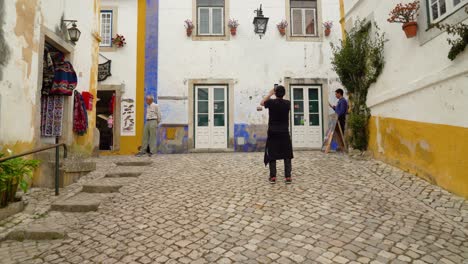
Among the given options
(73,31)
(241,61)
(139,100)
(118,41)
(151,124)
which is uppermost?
(118,41)

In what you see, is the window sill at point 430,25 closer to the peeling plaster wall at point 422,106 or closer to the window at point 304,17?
the peeling plaster wall at point 422,106

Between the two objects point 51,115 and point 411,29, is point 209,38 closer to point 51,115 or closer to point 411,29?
point 51,115

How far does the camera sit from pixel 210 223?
3488 mm

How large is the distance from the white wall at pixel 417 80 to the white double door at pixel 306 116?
362 cm

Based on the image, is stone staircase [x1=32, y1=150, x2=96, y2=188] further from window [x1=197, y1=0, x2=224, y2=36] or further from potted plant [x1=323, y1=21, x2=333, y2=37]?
potted plant [x1=323, y1=21, x2=333, y2=37]

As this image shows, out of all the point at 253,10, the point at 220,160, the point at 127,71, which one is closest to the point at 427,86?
the point at 220,160

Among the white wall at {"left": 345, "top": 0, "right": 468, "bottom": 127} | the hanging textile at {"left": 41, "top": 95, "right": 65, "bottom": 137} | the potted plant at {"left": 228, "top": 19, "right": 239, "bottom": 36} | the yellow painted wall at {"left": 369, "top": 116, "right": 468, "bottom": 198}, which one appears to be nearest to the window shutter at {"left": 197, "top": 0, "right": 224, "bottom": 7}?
the potted plant at {"left": 228, "top": 19, "right": 239, "bottom": 36}

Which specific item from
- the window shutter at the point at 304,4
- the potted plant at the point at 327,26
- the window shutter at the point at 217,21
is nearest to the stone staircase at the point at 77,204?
the window shutter at the point at 217,21

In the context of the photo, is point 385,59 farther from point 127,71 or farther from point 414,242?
point 127,71

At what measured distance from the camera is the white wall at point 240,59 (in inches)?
411

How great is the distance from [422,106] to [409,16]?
166 cm

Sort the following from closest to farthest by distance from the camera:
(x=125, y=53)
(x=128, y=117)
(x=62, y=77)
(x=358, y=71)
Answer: (x=62, y=77) → (x=358, y=71) → (x=128, y=117) → (x=125, y=53)

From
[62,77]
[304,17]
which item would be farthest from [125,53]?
[304,17]

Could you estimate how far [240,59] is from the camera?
10539mm
